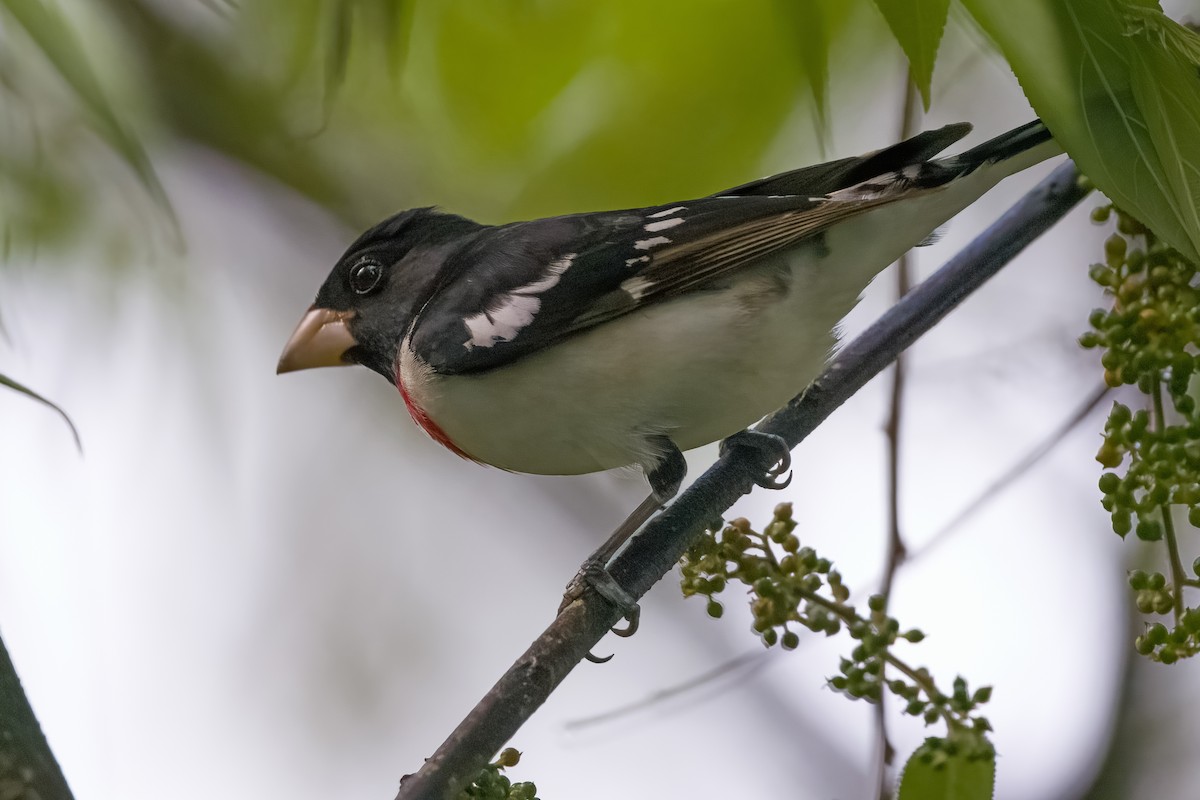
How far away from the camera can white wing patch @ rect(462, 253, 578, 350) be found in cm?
186

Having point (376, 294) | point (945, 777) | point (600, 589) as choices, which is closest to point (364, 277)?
point (376, 294)

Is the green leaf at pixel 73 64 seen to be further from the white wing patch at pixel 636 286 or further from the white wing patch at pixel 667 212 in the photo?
the white wing patch at pixel 667 212

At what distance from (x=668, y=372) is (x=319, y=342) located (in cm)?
80

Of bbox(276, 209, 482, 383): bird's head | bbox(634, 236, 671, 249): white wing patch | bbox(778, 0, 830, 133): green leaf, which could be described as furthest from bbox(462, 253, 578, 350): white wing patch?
bbox(778, 0, 830, 133): green leaf

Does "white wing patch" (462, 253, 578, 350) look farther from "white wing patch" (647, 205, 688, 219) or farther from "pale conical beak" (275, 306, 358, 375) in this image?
"pale conical beak" (275, 306, 358, 375)

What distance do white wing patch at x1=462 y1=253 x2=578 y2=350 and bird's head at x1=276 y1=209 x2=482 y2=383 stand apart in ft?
0.99

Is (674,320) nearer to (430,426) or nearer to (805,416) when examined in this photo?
(805,416)

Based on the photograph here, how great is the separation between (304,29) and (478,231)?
0.85 meters

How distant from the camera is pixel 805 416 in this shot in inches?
71.9

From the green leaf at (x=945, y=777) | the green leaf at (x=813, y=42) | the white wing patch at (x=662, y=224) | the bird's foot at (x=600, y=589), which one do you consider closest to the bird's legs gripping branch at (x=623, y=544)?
the bird's foot at (x=600, y=589)

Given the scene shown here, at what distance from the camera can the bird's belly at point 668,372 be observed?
5.88 feet

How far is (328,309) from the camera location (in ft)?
7.42

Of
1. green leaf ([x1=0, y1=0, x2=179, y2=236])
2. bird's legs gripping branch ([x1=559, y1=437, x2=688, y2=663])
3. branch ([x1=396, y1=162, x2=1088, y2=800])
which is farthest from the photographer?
bird's legs gripping branch ([x1=559, y1=437, x2=688, y2=663])

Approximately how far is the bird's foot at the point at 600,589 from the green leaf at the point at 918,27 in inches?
35.6
